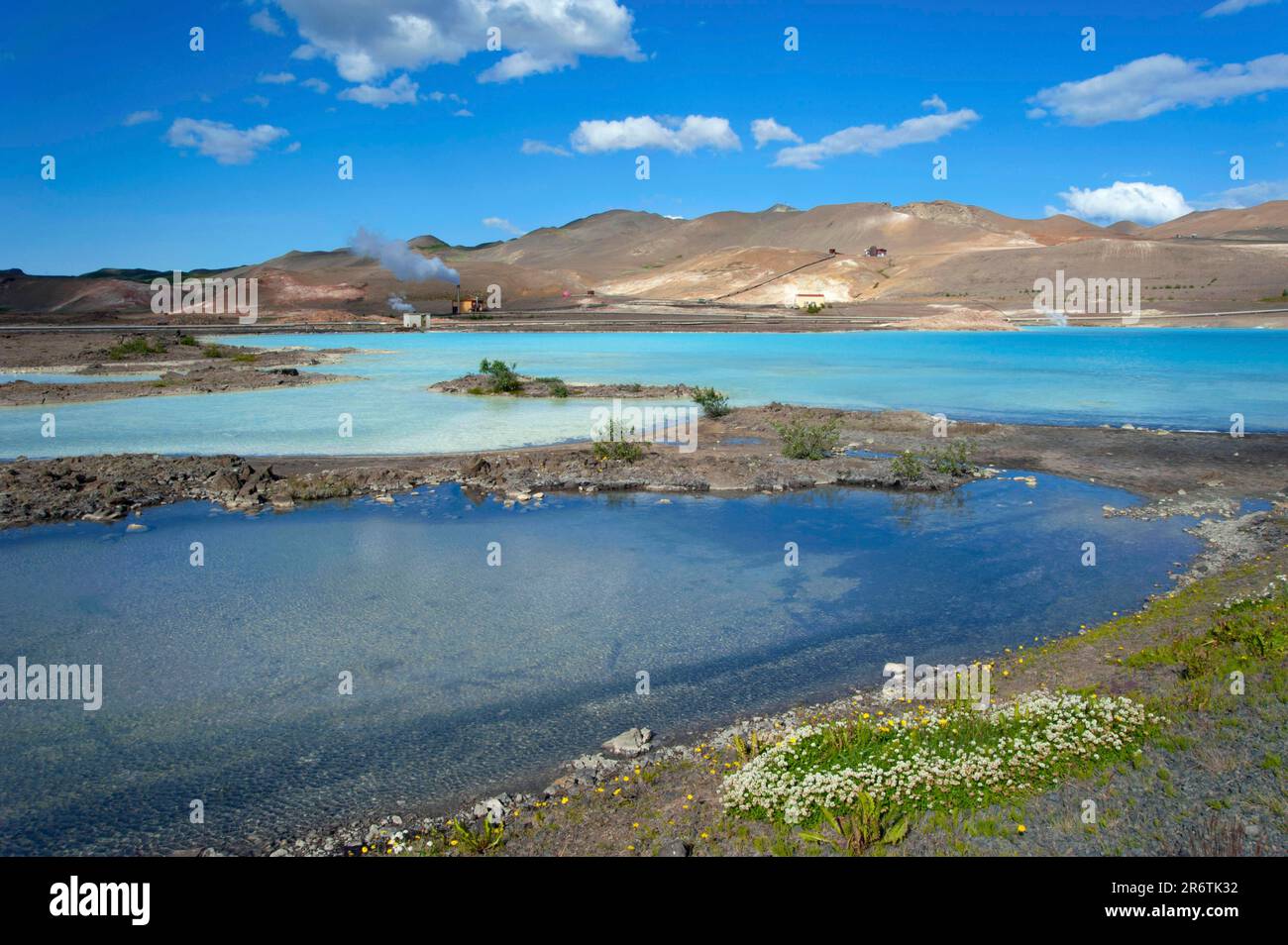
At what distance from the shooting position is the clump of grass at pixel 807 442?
675 inches

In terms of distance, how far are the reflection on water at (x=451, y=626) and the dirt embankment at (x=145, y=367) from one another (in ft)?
61.9

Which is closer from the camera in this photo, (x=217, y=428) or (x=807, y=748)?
(x=807, y=748)

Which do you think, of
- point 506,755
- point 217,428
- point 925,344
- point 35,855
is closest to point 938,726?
point 506,755

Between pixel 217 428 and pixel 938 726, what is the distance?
68.1 feet

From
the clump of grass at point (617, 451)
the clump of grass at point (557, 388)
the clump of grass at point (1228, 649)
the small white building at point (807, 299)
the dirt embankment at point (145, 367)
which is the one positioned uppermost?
the small white building at point (807, 299)

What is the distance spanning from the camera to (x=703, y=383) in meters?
32.2

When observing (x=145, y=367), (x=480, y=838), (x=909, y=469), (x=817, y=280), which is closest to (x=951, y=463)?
(x=909, y=469)

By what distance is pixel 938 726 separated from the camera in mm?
5789

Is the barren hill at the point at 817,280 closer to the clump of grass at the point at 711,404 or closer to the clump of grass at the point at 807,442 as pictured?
the clump of grass at the point at 711,404

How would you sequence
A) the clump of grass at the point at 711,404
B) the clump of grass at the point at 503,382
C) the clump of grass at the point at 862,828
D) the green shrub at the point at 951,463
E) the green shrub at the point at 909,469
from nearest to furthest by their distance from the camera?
1. the clump of grass at the point at 862,828
2. the green shrub at the point at 909,469
3. the green shrub at the point at 951,463
4. the clump of grass at the point at 711,404
5. the clump of grass at the point at 503,382

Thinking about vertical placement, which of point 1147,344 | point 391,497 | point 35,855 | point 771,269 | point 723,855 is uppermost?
point 771,269

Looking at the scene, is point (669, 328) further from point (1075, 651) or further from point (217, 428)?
point (1075, 651)

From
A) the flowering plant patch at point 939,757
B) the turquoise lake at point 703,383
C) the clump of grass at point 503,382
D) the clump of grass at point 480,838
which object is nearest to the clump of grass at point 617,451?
the turquoise lake at point 703,383

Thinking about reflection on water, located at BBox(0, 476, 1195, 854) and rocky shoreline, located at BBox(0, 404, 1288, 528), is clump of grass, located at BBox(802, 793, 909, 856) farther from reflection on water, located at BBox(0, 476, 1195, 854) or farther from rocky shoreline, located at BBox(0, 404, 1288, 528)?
rocky shoreline, located at BBox(0, 404, 1288, 528)
